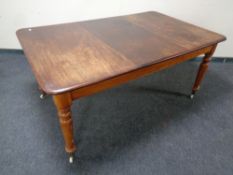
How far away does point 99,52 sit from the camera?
1.07 m

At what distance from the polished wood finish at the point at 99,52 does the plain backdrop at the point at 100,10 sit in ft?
1.95

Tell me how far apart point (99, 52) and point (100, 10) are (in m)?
1.23

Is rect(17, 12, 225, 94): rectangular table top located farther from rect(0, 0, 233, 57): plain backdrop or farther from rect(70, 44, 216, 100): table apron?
rect(0, 0, 233, 57): plain backdrop

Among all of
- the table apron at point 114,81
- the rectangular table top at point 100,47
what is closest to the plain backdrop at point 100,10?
the rectangular table top at point 100,47

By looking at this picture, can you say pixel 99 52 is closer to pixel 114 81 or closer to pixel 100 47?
pixel 100 47

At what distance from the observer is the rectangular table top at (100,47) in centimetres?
88

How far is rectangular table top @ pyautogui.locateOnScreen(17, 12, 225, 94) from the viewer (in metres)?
0.88

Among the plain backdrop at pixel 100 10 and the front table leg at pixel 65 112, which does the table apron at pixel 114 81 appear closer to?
the front table leg at pixel 65 112

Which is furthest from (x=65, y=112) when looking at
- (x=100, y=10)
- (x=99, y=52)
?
(x=100, y=10)

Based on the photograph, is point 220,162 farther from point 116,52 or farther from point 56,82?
point 56,82

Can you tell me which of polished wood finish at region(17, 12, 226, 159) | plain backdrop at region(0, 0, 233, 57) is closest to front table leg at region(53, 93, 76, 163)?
polished wood finish at region(17, 12, 226, 159)

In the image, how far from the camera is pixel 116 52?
108 cm

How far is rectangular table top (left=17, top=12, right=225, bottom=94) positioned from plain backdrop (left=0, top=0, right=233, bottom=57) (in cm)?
57

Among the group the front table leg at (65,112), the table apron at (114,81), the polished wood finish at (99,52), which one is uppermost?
the polished wood finish at (99,52)
